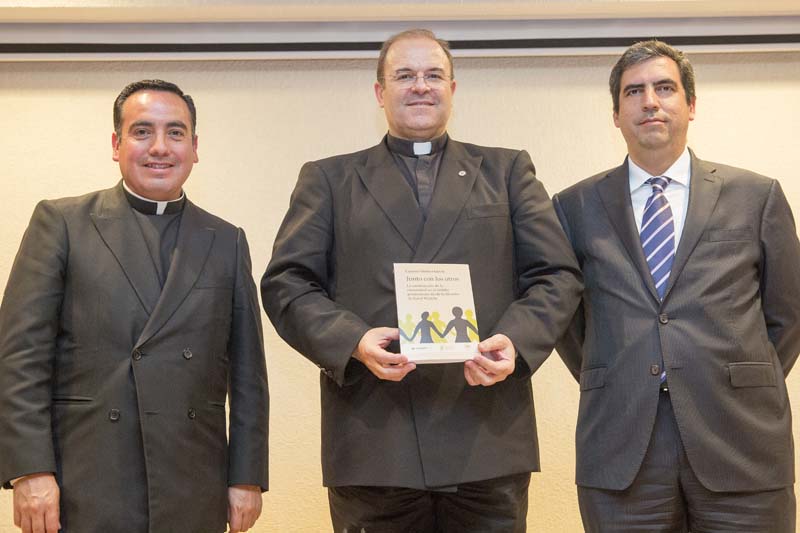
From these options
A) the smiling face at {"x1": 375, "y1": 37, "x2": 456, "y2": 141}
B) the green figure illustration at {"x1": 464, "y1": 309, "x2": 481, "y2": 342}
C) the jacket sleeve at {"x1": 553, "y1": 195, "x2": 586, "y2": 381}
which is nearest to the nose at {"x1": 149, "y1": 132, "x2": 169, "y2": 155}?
the smiling face at {"x1": 375, "y1": 37, "x2": 456, "y2": 141}

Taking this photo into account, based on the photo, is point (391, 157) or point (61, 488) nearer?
point (61, 488)

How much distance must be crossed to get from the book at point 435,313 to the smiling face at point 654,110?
0.89m

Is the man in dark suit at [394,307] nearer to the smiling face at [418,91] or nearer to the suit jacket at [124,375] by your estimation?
the smiling face at [418,91]

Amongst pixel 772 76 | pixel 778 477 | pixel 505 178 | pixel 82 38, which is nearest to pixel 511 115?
pixel 772 76

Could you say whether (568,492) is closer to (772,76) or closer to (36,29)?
(772,76)

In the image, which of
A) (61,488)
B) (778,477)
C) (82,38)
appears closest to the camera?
(61,488)

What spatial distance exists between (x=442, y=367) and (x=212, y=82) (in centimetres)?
238

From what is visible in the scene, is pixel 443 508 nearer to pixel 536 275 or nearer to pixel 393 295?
pixel 393 295

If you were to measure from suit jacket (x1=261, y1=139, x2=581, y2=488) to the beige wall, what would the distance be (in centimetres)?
160

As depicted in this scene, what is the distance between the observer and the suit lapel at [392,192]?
8.89 feet

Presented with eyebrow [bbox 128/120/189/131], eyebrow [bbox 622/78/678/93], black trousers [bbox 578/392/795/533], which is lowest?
black trousers [bbox 578/392/795/533]

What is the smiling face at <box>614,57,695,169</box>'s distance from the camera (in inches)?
119

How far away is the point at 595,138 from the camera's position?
4477mm

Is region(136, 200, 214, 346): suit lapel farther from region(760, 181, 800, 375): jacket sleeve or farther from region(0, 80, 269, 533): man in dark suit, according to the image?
region(760, 181, 800, 375): jacket sleeve
